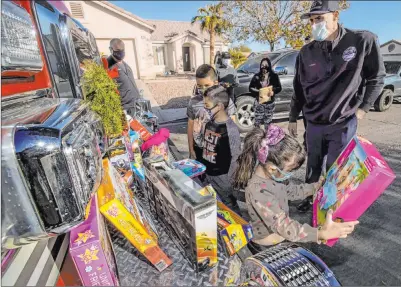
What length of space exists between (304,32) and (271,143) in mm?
19326

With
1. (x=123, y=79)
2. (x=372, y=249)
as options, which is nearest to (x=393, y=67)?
(x=372, y=249)

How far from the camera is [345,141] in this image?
89.0 inches

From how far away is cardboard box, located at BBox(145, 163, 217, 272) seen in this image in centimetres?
118

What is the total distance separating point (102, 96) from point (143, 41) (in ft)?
58.8

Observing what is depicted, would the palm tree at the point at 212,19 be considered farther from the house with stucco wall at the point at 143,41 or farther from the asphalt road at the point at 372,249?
the asphalt road at the point at 372,249

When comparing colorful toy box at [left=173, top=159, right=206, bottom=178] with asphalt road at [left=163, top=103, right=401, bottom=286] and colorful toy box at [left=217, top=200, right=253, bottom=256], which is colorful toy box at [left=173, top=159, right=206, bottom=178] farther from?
asphalt road at [left=163, top=103, right=401, bottom=286]

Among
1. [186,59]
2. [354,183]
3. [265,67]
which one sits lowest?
[354,183]

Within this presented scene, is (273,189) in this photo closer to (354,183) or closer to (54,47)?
(354,183)

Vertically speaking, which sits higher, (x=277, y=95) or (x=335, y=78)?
(x=335, y=78)

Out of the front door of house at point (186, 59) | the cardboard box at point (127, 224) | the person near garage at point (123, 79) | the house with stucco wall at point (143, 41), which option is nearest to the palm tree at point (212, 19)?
the house with stucco wall at point (143, 41)

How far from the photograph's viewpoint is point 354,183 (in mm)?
1306

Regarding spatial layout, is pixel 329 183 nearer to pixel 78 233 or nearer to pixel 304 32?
pixel 78 233

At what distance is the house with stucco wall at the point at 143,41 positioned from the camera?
16.0m

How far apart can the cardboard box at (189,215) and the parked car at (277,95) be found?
4340mm
